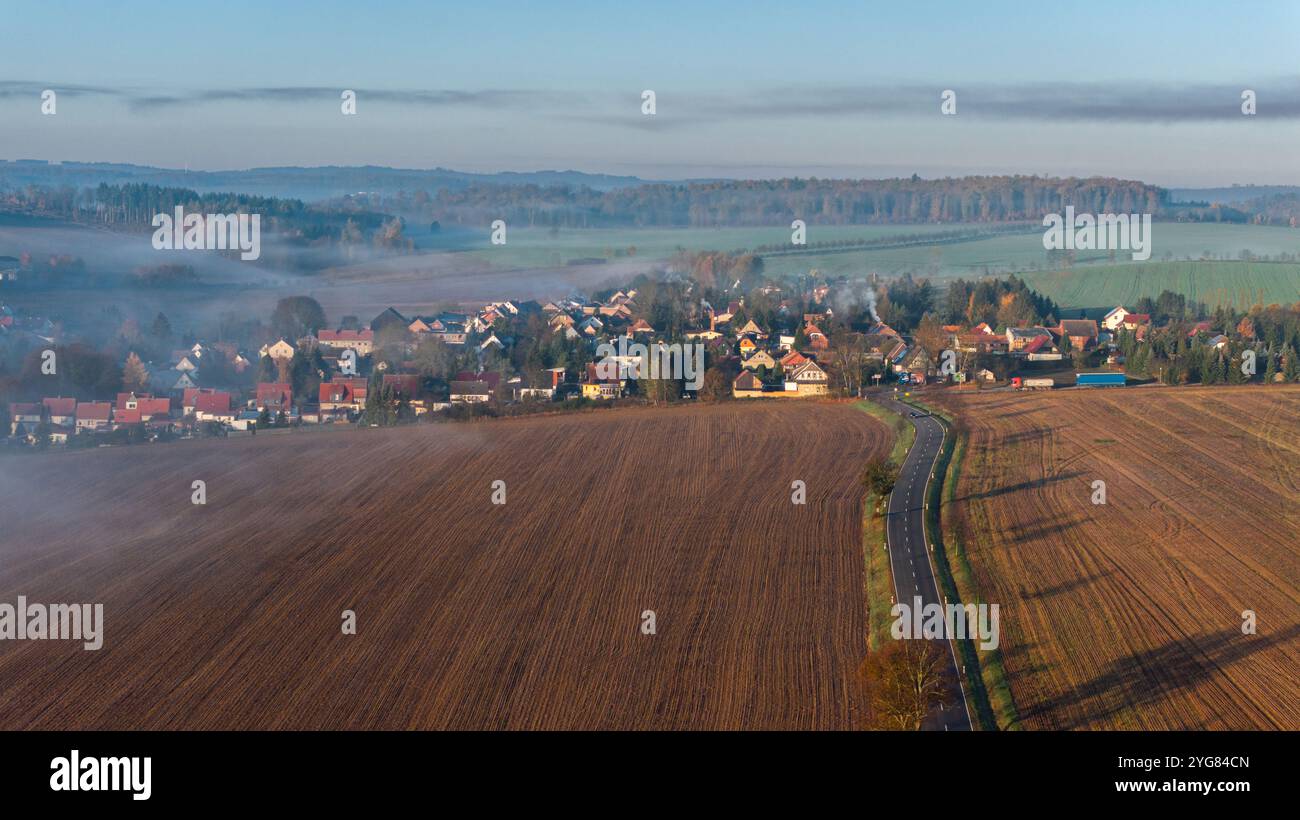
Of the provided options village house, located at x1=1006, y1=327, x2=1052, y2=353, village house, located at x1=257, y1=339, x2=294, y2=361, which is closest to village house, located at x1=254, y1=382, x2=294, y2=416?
village house, located at x1=257, y1=339, x2=294, y2=361

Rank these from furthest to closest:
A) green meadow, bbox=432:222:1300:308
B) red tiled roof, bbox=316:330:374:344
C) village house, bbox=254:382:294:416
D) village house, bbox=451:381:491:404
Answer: green meadow, bbox=432:222:1300:308, red tiled roof, bbox=316:330:374:344, village house, bbox=451:381:491:404, village house, bbox=254:382:294:416

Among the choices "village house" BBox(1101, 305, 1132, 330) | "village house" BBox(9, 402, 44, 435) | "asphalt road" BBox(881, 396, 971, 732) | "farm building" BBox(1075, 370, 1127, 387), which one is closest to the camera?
"asphalt road" BBox(881, 396, 971, 732)

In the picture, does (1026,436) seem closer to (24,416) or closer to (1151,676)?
(1151,676)

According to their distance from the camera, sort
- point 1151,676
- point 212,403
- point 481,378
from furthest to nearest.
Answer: point 481,378 → point 212,403 → point 1151,676

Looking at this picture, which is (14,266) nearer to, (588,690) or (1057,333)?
(1057,333)

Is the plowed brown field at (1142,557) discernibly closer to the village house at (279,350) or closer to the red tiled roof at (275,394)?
the red tiled roof at (275,394)

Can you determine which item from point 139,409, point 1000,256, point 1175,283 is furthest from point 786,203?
point 139,409

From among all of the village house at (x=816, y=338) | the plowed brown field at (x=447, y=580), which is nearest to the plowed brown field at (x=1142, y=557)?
the plowed brown field at (x=447, y=580)

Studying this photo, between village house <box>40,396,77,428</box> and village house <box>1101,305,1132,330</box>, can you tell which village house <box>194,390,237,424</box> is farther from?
village house <box>1101,305,1132,330</box>
